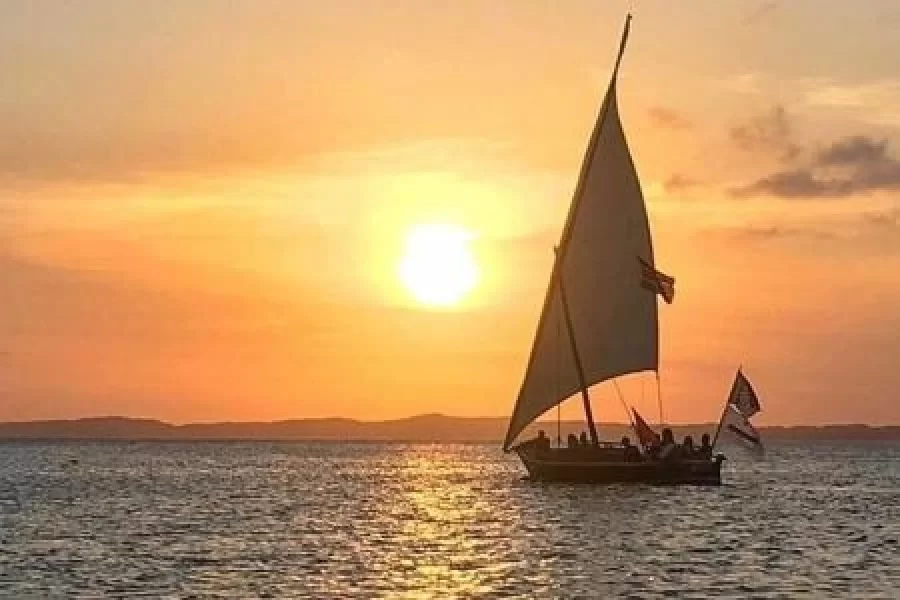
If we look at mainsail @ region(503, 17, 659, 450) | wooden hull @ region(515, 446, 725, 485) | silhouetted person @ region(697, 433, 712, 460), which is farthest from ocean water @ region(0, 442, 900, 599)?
mainsail @ region(503, 17, 659, 450)

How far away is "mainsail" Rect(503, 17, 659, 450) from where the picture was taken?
8006 centimetres

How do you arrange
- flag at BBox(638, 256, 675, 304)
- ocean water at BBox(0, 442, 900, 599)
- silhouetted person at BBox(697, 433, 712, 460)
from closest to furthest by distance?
ocean water at BBox(0, 442, 900, 599) < flag at BBox(638, 256, 675, 304) < silhouetted person at BBox(697, 433, 712, 460)

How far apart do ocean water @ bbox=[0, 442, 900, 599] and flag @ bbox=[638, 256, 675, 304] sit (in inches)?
348

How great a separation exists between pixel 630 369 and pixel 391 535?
22.8 metres

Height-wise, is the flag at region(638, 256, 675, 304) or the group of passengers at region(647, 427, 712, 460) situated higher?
the flag at region(638, 256, 675, 304)

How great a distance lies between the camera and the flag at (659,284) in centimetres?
7869

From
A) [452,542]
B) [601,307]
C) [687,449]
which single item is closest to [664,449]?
[687,449]

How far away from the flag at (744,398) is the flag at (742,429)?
0.77ft

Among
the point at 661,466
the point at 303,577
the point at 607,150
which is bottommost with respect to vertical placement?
the point at 303,577

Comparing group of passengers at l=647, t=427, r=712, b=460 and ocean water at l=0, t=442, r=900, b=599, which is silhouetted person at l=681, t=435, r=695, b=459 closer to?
group of passengers at l=647, t=427, r=712, b=460

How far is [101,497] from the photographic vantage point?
9112cm

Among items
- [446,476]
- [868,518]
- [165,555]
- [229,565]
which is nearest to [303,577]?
[229,565]

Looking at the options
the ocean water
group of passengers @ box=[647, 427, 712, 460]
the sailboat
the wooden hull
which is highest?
the sailboat

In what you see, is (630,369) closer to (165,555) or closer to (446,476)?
(165,555)
